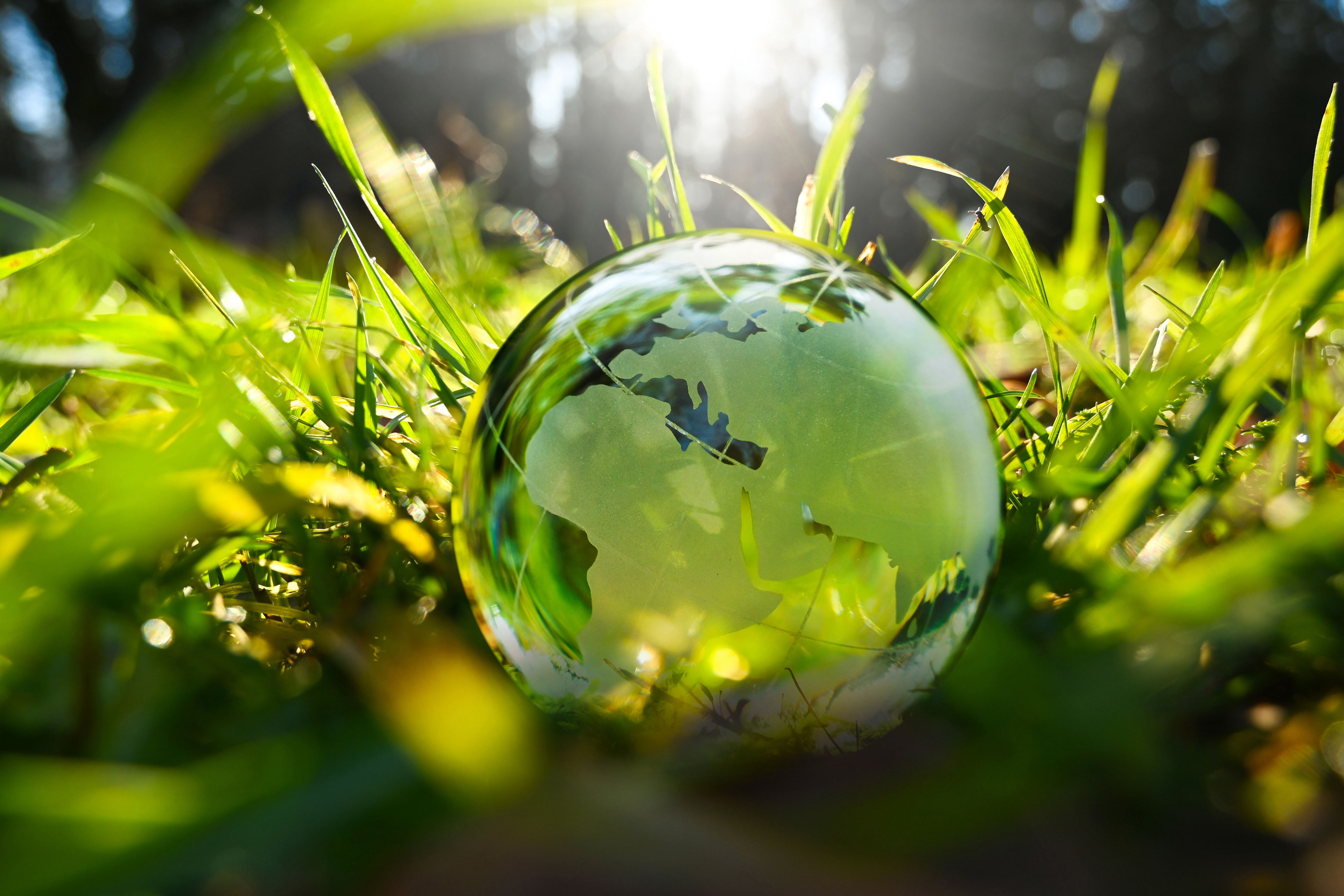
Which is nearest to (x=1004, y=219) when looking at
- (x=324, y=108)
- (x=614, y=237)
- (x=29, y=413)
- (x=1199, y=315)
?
(x=1199, y=315)

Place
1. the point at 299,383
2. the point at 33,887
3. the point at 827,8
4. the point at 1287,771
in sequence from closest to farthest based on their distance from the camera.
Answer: the point at 33,887 → the point at 1287,771 → the point at 299,383 → the point at 827,8

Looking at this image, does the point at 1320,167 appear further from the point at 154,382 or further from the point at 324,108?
the point at 154,382

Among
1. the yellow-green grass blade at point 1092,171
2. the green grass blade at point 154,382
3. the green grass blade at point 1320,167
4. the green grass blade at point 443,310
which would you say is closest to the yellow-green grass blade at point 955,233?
the yellow-green grass blade at point 1092,171

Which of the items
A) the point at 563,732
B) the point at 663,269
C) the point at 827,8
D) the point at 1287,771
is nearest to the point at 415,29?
the point at 663,269

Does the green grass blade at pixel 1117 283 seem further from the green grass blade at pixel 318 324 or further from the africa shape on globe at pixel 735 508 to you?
the green grass blade at pixel 318 324

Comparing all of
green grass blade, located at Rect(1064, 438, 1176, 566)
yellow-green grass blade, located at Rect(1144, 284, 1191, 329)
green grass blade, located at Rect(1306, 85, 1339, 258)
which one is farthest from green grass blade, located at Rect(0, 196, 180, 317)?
green grass blade, located at Rect(1306, 85, 1339, 258)

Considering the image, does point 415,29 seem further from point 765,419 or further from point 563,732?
point 563,732
